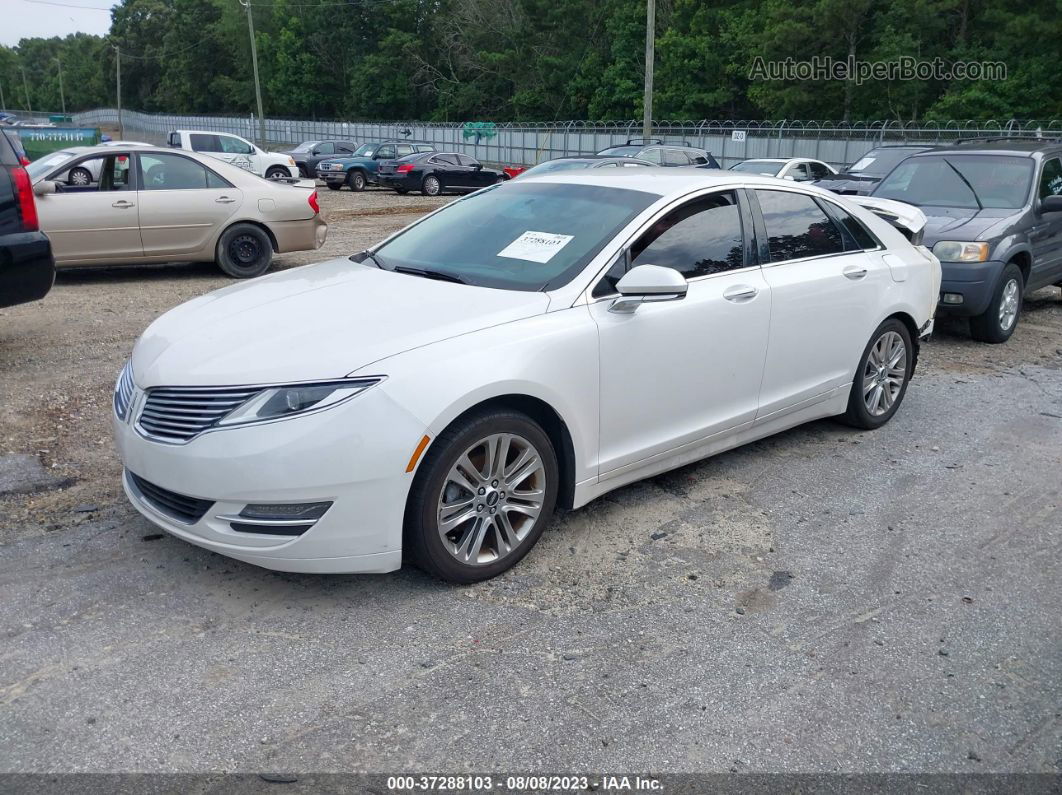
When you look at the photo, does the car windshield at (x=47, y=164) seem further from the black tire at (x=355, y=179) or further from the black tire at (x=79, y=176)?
the black tire at (x=355, y=179)

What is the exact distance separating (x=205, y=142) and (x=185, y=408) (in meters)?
24.1

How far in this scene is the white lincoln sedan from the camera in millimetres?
3465

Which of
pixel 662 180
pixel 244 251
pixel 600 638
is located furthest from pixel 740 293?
pixel 244 251

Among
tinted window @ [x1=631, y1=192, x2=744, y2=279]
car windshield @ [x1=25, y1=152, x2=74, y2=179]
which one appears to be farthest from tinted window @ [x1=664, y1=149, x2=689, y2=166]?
tinted window @ [x1=631, y1=192, x2=744, y2=279]

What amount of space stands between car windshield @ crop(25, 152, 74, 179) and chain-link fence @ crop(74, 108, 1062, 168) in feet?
59.2

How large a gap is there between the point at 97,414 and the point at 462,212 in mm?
2679

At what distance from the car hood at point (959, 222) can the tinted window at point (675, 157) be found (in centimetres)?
1375

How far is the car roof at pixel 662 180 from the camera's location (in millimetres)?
4711

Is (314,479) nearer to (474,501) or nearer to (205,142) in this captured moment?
(474,501)

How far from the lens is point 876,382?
5.88 meters

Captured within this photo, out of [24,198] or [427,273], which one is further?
[24,198]

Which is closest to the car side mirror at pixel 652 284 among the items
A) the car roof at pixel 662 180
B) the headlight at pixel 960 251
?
the car roof at pixel 662 180

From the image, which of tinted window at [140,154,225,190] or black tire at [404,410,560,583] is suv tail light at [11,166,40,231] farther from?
black tire at [404,410,560,583]

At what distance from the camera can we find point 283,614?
3629 mm
